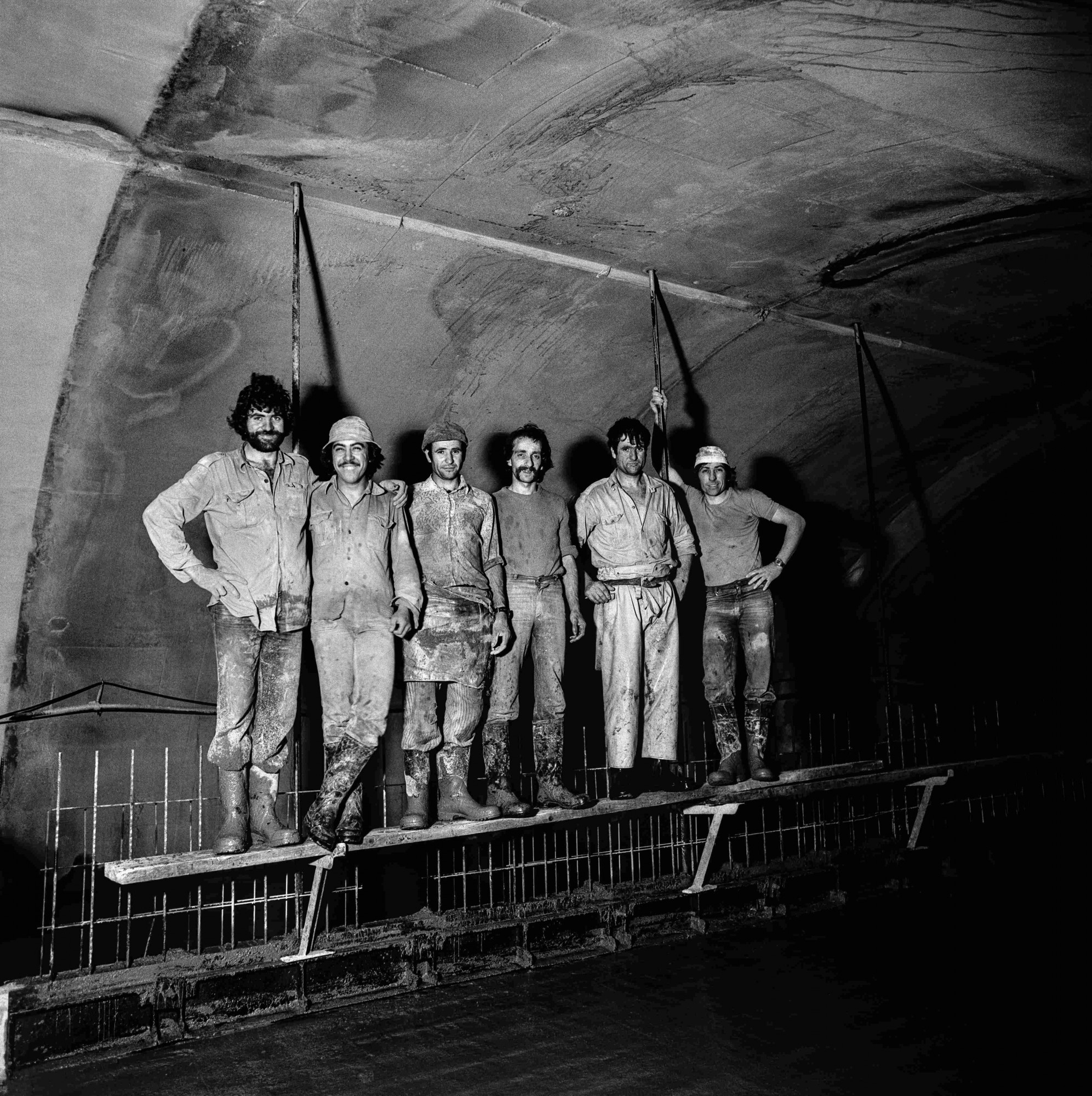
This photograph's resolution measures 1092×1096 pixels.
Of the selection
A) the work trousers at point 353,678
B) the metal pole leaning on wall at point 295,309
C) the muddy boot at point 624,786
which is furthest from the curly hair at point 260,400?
the muddy boot at point 624,786

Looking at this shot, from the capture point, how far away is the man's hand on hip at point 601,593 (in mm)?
6457

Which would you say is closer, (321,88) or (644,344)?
(321,88)

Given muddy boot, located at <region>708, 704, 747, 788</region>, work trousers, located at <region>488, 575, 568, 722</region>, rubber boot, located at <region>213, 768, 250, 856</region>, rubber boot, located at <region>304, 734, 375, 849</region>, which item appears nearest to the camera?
rubber boot, located at <region>213, 768, 250, 856</region>

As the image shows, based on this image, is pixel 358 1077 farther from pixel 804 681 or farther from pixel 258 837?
pixel 804 681

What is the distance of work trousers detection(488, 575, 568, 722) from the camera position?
624cm

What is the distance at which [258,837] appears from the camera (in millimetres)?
5238

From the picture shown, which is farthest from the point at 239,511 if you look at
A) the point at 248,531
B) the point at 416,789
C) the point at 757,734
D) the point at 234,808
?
the point at 757,734

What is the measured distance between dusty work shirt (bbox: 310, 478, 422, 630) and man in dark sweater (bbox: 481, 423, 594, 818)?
80 centimetres

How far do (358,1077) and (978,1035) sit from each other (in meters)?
2.68

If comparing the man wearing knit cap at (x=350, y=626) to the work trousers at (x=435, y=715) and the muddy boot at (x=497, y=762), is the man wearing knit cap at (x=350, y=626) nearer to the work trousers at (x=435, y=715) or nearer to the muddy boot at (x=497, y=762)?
the work trousers at (x=435, y=715)

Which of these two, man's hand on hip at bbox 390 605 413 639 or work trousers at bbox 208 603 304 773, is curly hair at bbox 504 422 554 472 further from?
work trousers at bbox 208 603 304 773

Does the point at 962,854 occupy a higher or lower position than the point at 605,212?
lower

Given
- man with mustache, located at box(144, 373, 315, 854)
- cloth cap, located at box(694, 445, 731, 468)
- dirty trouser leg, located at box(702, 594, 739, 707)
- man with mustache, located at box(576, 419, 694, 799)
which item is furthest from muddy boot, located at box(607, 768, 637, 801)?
cloth cap, located at box(694, 445, 731, 468)

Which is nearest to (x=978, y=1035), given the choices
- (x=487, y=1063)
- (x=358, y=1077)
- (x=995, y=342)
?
(x=487, y=1063)
